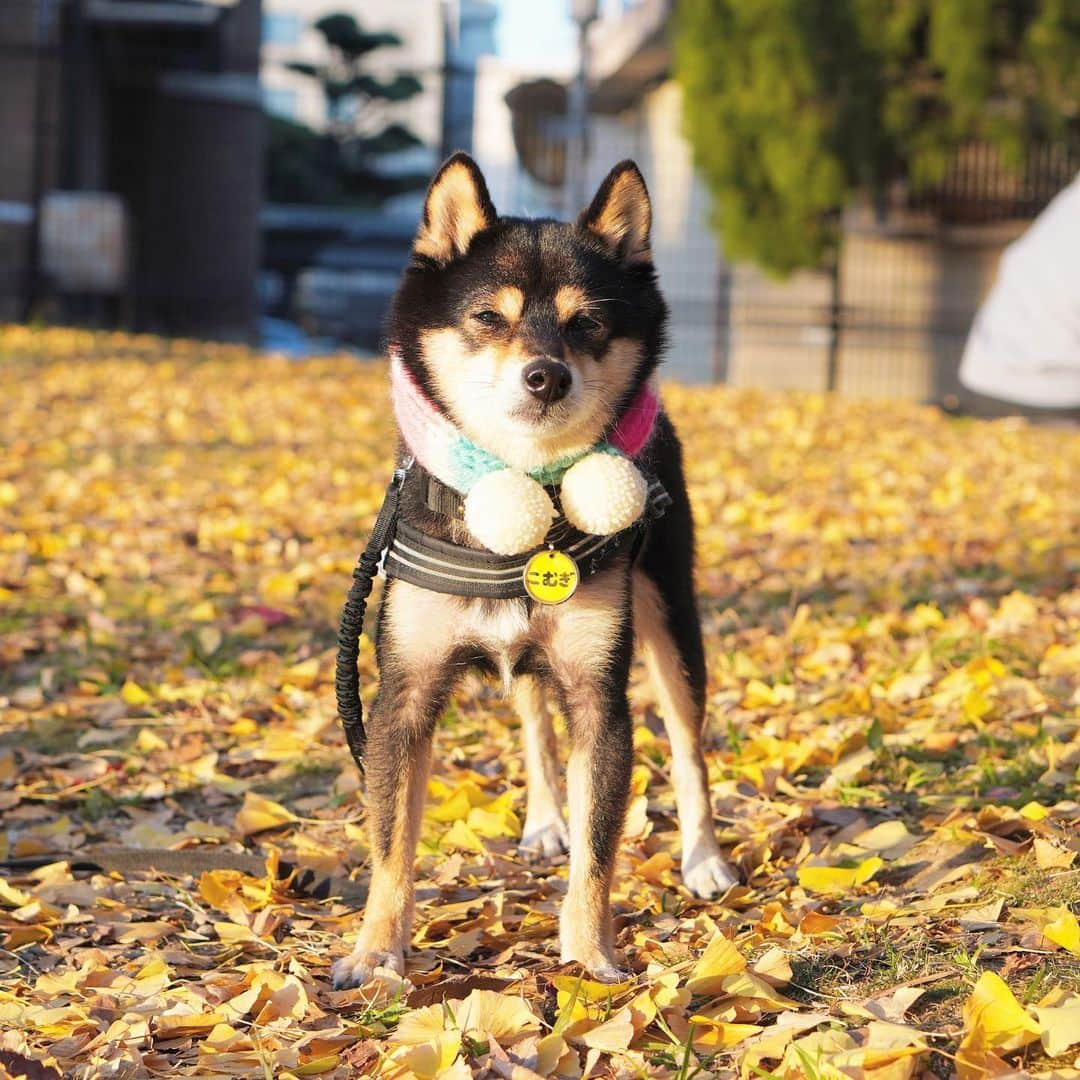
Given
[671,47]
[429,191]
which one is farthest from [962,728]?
[671,47]

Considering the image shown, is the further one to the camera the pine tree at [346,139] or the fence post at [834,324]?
the pine tree at [346,139]

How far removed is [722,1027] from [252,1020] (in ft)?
2.92

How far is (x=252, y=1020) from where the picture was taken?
9.68 feet

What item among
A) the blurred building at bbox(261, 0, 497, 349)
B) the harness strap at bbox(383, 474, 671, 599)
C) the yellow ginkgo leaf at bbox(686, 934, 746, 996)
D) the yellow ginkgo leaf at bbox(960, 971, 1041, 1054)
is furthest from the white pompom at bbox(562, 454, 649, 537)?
the blurred building at bbox(261, 0, 497, 349)

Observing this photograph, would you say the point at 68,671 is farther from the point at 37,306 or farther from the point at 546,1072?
the point at 37,306

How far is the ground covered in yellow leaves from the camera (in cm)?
276

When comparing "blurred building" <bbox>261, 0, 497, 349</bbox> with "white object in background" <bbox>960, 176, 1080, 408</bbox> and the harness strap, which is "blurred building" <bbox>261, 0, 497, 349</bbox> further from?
the harness strap

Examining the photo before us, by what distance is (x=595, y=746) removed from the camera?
3213mm

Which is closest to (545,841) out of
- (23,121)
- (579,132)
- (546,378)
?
(546,378)

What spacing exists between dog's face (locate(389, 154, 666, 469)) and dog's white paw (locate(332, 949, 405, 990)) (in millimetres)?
1047

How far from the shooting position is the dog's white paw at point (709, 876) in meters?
3.65

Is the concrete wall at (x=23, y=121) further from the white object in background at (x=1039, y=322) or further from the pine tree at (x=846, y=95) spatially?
the white object in background at (x=1039, y=322)

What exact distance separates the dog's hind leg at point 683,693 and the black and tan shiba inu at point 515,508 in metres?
0.49

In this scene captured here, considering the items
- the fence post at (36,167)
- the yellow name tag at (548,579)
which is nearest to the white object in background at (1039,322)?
the yellow name tag at (548,579)
